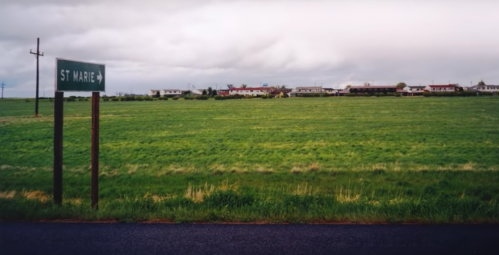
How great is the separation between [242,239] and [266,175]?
9.86 meters

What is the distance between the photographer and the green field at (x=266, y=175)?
7449mm

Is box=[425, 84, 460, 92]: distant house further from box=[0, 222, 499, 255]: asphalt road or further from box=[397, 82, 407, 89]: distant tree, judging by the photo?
box=[0, 222, 499, 255]: asphalt road

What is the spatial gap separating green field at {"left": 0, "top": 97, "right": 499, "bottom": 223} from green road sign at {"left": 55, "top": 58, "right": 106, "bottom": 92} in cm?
228

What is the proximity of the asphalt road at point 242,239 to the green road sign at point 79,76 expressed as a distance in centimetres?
254

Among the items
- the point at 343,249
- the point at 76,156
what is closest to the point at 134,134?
the point at 76,156

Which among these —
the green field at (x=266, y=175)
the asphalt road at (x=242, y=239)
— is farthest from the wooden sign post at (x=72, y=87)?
the asphalt road at (x=242, y=239)

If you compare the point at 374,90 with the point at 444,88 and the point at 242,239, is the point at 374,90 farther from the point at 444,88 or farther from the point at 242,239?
the point at 242,239

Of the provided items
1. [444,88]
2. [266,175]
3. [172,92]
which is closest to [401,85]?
[444,88]

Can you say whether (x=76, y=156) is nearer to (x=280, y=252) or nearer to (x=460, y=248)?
(x=280, y=252)

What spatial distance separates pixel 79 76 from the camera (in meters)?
7.80

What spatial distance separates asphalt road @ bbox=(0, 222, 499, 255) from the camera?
5566 mm

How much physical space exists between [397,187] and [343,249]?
8423 mm

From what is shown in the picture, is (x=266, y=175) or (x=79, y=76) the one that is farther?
(x=266, y=175)

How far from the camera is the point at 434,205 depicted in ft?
25.6
